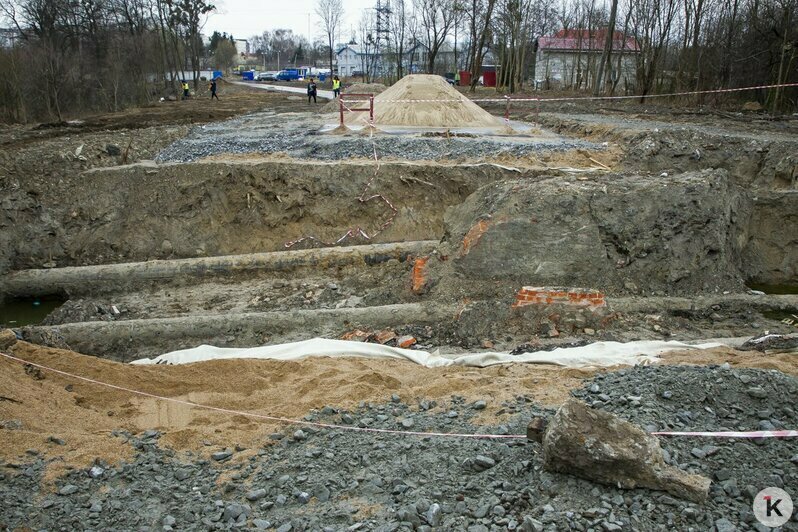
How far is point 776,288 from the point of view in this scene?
30.8 ft

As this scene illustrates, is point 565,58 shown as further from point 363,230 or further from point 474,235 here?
point 474,235

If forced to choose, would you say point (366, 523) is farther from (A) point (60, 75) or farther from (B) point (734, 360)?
(A) point (60, 75)

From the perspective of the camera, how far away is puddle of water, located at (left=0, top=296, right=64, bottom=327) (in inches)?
359

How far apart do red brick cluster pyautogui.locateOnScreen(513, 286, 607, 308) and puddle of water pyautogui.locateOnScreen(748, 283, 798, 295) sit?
12.8 ft

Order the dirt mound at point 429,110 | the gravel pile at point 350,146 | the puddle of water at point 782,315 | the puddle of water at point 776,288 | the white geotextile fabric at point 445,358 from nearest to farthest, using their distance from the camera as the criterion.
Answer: the white geotextile fabric at point 445,358 → the puddle of water at point 782,315 → the puddle of water at point 776,288 → the gravel pile at point 350,146 → the dirt mound at point 429,110

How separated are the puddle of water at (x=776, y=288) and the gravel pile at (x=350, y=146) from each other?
4747 millimetres

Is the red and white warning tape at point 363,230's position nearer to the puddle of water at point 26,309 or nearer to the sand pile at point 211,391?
the puddle of water at point 26,309

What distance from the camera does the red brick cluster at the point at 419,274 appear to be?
305 inches

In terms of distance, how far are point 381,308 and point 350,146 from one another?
6.44 meters

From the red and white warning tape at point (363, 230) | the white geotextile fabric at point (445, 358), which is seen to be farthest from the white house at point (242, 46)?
the white geotextile fabric at point (445, 358)

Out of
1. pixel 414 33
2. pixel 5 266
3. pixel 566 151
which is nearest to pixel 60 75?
pixel 5 266

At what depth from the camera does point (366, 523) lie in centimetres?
321

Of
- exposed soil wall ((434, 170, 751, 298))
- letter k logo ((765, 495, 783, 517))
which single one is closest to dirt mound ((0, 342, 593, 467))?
letter k logo ((765, 495, 783, 517))

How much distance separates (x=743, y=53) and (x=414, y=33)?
31.8 m
